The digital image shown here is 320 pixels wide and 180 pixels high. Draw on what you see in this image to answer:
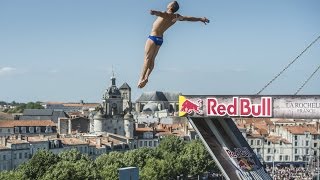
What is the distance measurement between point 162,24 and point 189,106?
9116mm

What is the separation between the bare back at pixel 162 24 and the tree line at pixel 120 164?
4403 cm

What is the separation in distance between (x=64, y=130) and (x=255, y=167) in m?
99.0

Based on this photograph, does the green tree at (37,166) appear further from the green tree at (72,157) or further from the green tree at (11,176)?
the green tree at (72,157)

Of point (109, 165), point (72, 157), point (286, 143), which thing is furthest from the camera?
point (286, 143)

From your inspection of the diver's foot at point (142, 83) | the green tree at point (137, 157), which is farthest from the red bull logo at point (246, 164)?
the green tree at point (137, 157)

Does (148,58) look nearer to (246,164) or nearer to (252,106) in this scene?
(252,106)

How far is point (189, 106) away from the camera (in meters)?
18.8

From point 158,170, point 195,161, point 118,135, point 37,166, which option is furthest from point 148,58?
point 118,135

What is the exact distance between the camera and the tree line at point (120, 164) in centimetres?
5387

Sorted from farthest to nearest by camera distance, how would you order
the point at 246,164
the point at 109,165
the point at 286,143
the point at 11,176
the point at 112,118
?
1. the point at 112,118
2. the point at 286,143
3. the point at 109,165
4. the point at 11,176
5. the point at 246,164

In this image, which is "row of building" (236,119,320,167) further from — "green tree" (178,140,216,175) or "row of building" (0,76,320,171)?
"green tree" (178,140,216,175)

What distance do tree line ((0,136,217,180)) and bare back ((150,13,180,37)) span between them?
44.0 metres

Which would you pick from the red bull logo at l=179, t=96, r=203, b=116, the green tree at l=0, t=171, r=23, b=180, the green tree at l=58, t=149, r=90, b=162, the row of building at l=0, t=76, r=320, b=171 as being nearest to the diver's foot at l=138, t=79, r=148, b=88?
the red bull logo at l=179, t=96, r=203, b=116

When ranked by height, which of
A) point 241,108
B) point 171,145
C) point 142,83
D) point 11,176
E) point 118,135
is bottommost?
point 11,176
